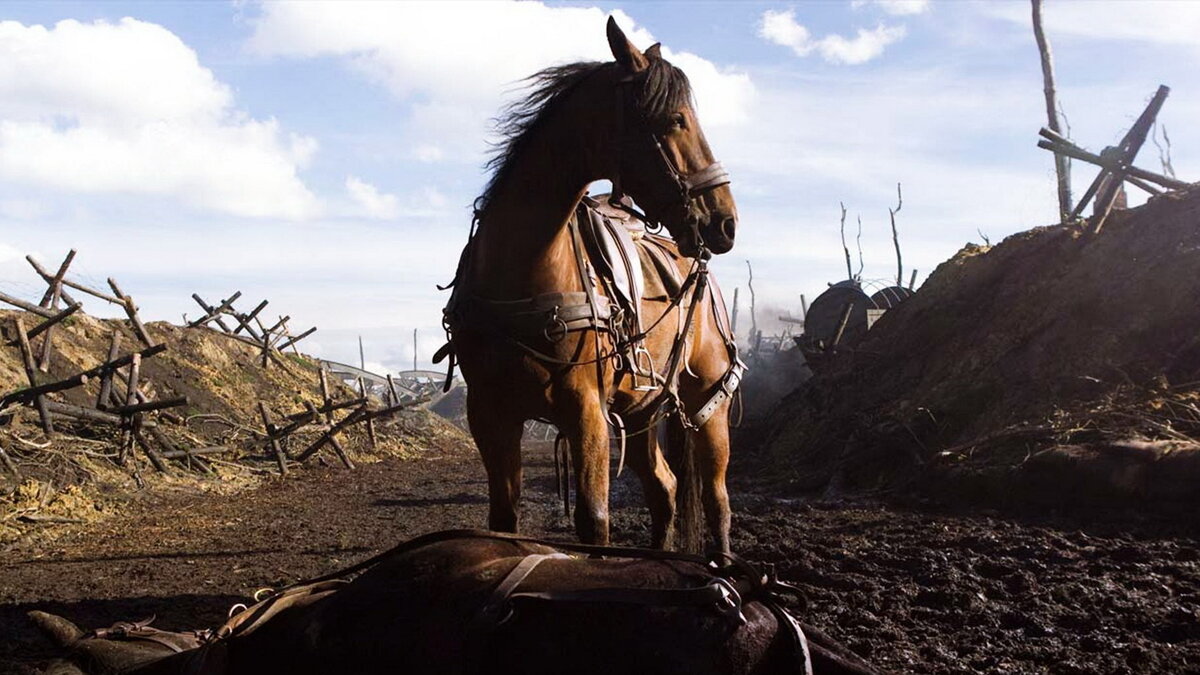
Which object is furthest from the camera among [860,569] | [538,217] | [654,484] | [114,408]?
[114,408]

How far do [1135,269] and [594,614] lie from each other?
12828 mm

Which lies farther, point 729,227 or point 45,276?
point 45,276

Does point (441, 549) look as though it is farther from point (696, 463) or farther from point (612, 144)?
point (696, 463)

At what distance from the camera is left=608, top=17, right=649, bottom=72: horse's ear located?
4.48m

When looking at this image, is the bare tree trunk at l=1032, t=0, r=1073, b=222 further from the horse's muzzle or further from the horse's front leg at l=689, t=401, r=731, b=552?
the horse's muzzle

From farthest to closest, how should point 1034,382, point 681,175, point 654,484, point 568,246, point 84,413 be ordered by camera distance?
1. point 1034,382
2. point 84,413
3. point 654,484
4. point 568,246
5. point 681,175

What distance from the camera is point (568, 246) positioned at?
4.80 meters

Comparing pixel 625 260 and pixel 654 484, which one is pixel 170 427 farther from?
pixel 625 260

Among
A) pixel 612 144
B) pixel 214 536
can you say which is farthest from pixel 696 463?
pixel 214 536

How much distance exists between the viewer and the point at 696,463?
6145mm

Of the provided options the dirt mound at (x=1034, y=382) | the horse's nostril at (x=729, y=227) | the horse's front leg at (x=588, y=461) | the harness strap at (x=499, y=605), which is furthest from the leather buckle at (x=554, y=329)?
the dirt mound at (x=1034, y=382)

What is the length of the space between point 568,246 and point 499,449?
0.99 m

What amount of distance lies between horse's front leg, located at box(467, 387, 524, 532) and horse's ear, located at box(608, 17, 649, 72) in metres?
1.57

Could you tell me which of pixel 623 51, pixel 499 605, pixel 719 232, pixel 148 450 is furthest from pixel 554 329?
pixel 148 450
